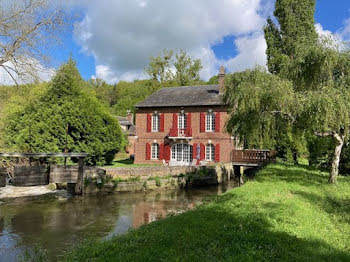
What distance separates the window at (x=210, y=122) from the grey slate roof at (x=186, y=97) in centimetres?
111

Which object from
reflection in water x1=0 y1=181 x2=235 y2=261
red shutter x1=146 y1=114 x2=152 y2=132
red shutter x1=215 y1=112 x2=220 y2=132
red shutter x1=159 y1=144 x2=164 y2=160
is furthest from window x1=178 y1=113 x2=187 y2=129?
reflection in water x1=0 y1=181 x2=235 y2=261

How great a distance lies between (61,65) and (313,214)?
29.5 ft

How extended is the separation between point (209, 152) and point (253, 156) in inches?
151

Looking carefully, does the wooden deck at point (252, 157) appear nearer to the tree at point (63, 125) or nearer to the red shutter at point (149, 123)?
the red shutter at point (149, 123)

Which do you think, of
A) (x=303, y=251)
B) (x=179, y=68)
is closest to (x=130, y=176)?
(x=303, y=251)

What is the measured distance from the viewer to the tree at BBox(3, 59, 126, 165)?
66.6ft

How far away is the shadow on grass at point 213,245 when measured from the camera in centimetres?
488

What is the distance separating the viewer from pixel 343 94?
11.0 m

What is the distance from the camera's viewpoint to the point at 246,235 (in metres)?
5.86

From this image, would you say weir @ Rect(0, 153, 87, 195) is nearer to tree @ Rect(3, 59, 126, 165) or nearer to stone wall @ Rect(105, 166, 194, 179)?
stone wall @ Rect(105, 166, 194, 179)

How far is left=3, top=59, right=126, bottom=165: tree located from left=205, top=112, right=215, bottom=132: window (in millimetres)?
7731

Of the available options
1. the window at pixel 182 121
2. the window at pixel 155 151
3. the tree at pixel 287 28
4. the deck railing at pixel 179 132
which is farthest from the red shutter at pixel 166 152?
the tree at pixel 287 28

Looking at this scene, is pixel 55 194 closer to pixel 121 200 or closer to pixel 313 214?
pixel 121 200

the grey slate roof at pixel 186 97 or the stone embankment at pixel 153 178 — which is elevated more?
the grey slate roof at pixel 186 97
